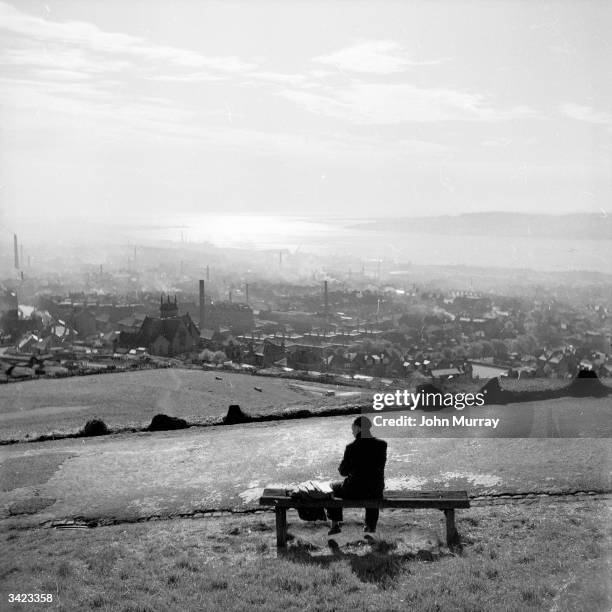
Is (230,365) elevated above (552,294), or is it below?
below

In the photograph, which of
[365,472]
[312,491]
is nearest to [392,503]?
[365,472]

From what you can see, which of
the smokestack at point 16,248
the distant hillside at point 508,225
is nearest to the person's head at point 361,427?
the distant hillside at point 508,225

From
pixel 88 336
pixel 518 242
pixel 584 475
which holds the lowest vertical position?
pixel 88 336

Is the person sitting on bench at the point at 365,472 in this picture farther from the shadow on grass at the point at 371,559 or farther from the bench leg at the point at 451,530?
the bench leg at the point at 451,530

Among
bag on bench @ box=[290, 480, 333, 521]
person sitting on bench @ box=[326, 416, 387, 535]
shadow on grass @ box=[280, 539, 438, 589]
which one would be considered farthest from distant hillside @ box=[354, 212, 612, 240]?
shadow on grass @ box=[280, 539, 438, 589]

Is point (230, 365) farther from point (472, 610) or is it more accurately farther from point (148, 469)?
point (472, 610)

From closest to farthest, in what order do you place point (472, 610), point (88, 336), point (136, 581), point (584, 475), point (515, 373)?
point (472, 610) → point (136, 581) → point (584, 475) → point (515, 373) → point (88, 336)

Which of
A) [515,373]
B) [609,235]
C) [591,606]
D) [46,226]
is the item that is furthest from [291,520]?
[46,226]

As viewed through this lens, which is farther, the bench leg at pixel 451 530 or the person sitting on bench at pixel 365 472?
the person sitting on bench at pixel 365 472
